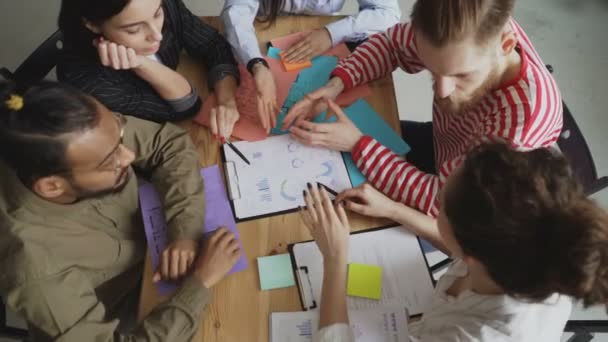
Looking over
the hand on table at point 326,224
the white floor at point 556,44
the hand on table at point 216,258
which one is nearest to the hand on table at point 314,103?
the hand on table at point 326,224

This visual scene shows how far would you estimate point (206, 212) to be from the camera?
115cm

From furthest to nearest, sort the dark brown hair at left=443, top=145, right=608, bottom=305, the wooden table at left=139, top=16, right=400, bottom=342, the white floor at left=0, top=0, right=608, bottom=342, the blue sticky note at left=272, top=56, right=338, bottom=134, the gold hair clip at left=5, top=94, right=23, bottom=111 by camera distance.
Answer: the white floor at left=0, top=0, right=608, bottom=342 < the blue sticky note at left=272, top=56, right=338, bottom=134 < the wooden table at left=139, top=16, right=400, bottom=342 < the gold hair clip at left=5, top=94, right=23, bottom=111 < the dark brown hair at left=443, top=145, right=608, bottom=305

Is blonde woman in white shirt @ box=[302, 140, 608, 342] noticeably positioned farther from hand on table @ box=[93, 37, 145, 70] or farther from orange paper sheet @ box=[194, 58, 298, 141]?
hand on table @ box=[93, 37, 145, 70]

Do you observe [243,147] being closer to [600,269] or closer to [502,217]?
[502,217]

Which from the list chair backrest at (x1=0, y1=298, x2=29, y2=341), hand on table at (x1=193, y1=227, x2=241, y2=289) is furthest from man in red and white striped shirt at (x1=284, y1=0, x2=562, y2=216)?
chair backrest at (x1=0, y1=298, x2=29, y2=341)

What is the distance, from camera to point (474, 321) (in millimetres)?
841

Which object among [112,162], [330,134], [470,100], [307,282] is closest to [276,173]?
[330,134]

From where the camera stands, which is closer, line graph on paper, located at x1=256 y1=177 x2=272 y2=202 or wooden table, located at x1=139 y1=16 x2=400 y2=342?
wooden table, located at x1=139 y1=16 x2=400 y2=342

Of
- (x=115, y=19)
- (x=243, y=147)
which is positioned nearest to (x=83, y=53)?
(x=115, y=19)

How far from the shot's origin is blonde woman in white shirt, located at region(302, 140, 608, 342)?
0.68 metres

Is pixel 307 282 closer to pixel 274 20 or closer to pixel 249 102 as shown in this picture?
pixel 249 102

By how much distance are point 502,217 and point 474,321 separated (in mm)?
233

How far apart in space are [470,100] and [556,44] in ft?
5.76

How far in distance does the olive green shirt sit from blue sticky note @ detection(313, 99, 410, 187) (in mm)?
384
